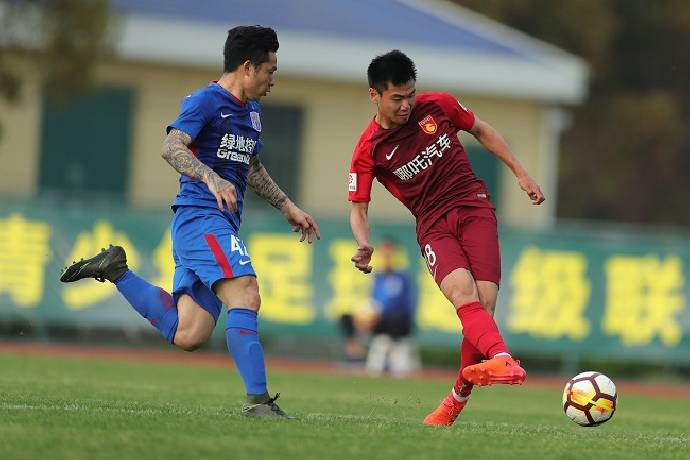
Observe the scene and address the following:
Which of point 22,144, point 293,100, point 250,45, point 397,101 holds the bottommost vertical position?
point 397,101

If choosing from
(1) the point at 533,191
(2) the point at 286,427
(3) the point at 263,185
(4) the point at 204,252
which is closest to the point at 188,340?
(4) the point at 204,252

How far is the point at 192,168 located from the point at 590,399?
2836mm

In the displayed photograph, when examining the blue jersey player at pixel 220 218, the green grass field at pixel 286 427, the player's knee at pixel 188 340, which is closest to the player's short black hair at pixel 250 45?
the blue jersey player at pixel 220 218

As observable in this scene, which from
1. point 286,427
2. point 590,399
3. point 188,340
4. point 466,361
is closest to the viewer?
point 286,427

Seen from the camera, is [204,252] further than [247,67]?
No

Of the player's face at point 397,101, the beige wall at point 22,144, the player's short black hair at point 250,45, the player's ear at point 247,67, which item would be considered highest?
the beige wall at point 22,144

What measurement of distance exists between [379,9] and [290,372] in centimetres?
1345

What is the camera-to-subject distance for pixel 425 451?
7.33 m

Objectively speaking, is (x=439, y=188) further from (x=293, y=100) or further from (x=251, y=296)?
(x=293, y=100)

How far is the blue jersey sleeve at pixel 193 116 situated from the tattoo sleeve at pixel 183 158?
4 cm

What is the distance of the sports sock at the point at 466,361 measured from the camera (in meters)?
9.36

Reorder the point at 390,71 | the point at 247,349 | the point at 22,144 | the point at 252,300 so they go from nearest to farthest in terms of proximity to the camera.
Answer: the point at 247,349
the point at 252,300
the point at 390,71
the point at 22,144

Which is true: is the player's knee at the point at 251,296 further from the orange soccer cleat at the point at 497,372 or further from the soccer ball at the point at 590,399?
the soccer ball at the point at 590,399

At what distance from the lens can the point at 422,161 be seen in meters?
9.54
